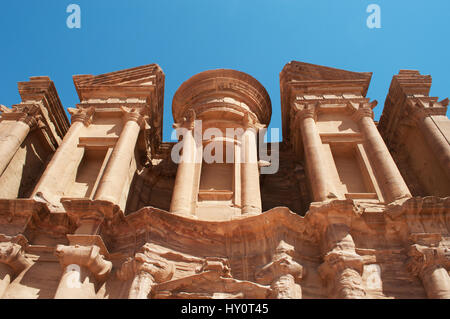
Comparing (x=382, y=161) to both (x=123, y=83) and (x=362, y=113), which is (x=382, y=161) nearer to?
(x=362, y=113)

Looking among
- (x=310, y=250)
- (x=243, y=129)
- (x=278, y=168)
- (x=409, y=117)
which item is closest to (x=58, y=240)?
(x=310, y=250)

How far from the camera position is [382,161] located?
12805mm

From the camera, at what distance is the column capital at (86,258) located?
30.1 ft

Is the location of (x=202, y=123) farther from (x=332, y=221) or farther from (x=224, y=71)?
(x=332, y=221)

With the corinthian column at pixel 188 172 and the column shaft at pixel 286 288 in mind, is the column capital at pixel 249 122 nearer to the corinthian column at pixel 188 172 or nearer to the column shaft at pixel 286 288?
the corinthian column at pixel 188 172

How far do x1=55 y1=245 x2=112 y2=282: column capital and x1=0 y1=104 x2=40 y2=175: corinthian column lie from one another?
202 inches

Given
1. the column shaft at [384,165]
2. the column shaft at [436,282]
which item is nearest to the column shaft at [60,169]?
the column shaft at [384,165]

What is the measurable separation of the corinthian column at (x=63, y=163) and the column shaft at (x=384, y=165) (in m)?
10.4

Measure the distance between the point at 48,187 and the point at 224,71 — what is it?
30.9 feet

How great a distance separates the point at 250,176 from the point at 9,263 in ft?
24.7

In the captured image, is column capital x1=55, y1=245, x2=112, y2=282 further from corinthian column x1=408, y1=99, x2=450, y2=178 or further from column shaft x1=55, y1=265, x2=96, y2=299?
corinthian column x1=408, y1=99, x2=450, y2=178

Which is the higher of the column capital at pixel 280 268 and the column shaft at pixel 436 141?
the column shaft at pixel 436 141

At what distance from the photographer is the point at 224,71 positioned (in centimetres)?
1777

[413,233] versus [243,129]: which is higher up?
[243,129]
